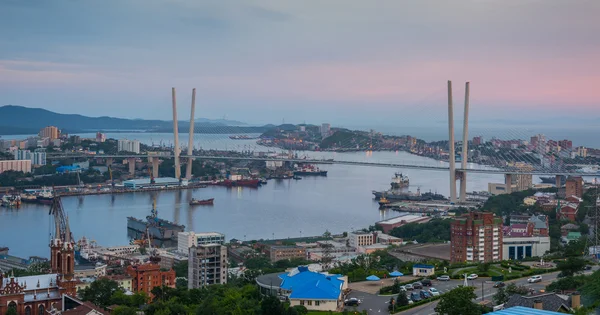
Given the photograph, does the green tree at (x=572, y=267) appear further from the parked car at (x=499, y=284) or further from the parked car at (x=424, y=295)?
the parked car at (x=424, y=295)

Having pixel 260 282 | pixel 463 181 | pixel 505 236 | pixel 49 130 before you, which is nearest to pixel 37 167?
pixel 49 130

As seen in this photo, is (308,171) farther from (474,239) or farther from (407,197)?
(474,239)

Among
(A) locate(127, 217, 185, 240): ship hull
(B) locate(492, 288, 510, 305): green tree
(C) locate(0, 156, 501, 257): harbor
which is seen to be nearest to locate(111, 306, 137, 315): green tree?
(B) locate(492, 288, 510, 305): green tree

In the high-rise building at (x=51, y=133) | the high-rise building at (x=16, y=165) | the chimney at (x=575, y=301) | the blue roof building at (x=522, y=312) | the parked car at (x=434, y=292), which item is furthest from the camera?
the high-rise building at (x=51, y=133)

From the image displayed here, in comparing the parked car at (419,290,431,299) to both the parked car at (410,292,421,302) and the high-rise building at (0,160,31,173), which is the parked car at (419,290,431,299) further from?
the high-rise building at (0,160,31,173)

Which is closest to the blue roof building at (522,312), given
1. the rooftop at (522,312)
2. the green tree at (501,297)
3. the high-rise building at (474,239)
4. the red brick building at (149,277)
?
the rooftop at (522,312)

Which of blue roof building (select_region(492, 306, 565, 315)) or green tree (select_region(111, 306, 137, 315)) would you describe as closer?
blue roof building (select_region(492, 306, 565, 315))
